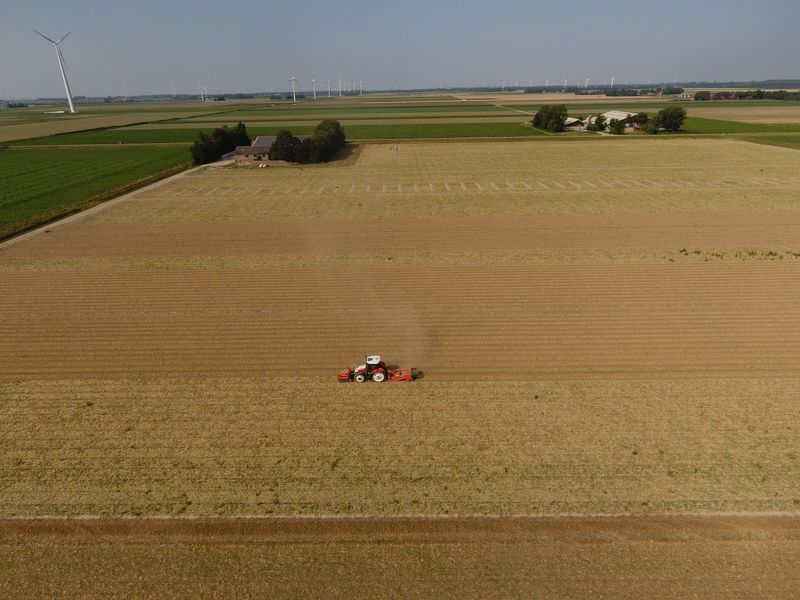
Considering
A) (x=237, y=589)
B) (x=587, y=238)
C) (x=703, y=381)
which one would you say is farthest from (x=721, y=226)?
(x=237, y=589)

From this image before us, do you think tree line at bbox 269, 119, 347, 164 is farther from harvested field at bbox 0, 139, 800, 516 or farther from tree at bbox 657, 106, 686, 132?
tree at bbox 657, 106, 686, 132

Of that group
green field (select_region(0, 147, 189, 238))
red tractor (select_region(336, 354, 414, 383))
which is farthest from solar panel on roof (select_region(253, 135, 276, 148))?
red tractor (select_region(336, 354, 414, 383))

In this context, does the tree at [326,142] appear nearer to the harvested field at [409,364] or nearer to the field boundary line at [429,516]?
the harvested field at [409,364]

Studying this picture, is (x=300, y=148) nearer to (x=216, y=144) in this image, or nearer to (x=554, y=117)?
(x=216, y=144)

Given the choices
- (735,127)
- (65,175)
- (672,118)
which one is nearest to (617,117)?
(672,118)

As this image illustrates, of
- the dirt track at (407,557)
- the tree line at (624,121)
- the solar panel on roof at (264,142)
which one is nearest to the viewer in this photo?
the dirt track at (407,557)

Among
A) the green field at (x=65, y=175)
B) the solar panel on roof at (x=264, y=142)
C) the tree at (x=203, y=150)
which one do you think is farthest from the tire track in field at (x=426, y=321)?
the solar panel on roof at (x=264, y=142)
